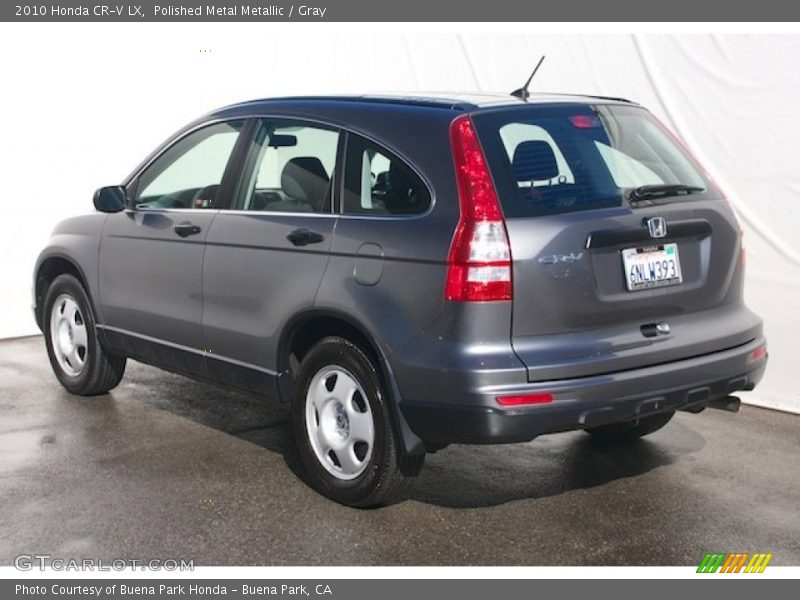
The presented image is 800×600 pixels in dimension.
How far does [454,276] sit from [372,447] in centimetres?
94

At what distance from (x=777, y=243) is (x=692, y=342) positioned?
8.35ft

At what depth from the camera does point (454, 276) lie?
4359 mm

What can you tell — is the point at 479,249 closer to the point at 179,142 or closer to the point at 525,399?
the point at 525,399

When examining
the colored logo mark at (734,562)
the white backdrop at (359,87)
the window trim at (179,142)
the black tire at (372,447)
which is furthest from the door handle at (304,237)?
the white backdrop at (359,87)

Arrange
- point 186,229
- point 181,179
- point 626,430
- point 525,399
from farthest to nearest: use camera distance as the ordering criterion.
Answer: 1. point 181,179
2. point 626,430
3. point 186,229
4. point 525,399

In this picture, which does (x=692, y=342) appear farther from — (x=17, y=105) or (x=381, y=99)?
(x=17, y=105)

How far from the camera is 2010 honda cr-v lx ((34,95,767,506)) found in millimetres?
4363

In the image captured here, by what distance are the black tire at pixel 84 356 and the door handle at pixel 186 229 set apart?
4.02 feet

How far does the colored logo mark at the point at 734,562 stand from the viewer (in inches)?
173

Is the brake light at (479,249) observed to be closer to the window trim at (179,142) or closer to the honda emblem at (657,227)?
the honda emblem at (657,227)

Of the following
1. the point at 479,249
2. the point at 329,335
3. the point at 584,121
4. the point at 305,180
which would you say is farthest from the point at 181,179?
the point at 479,249

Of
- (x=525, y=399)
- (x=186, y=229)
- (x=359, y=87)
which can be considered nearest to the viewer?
(x=525, y=399)

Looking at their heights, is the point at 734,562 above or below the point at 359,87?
below

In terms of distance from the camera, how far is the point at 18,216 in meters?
9.66
